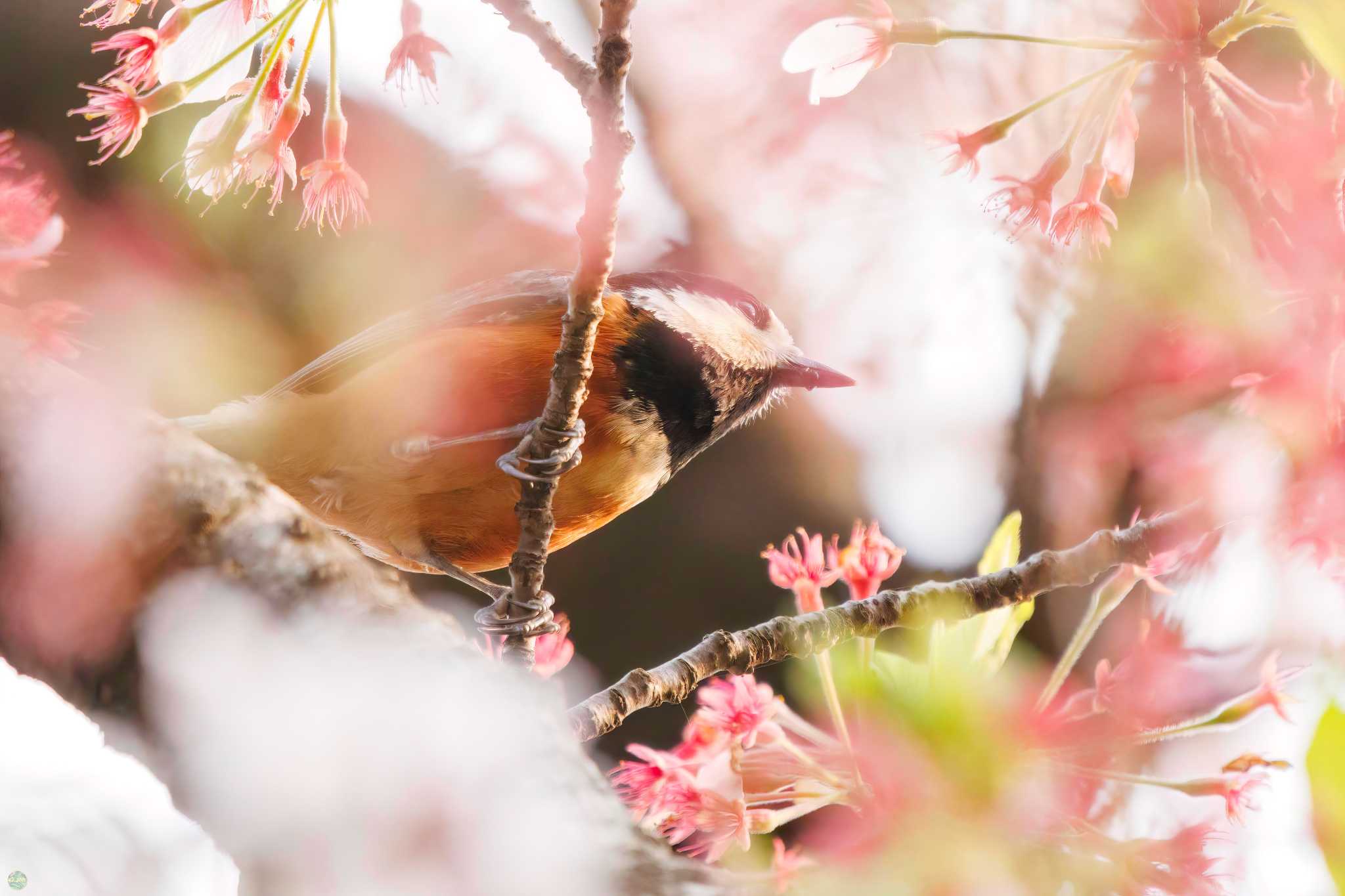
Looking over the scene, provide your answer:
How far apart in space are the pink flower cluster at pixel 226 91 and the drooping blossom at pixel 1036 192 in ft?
1.08

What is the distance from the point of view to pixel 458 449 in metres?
0.54

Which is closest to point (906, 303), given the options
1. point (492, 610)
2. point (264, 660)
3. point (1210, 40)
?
point (1210, 40)

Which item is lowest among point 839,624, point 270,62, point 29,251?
point 839,624

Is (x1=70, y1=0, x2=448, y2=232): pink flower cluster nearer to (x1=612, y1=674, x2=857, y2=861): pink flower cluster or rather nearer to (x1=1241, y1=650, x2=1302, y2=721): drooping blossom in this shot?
(x1=612, y1=674, x2=857, y2=861): pink flower cluster

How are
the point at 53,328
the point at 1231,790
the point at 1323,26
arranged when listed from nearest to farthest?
the point at 1323,26
the point at 53,328
the point at 1231,790

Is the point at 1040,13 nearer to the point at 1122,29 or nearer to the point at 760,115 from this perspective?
the point at 1122,29

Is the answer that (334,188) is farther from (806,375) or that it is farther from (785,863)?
(785,863)

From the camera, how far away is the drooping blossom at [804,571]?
0.56 meters

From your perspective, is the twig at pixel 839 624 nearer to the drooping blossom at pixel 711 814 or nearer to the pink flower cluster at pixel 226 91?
the drooping blossom at pixel 711 814

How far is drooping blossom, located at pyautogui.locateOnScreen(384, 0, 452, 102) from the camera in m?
0.48

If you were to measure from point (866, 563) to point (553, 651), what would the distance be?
0.60ft

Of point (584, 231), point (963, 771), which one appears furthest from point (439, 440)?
point (963, 771)

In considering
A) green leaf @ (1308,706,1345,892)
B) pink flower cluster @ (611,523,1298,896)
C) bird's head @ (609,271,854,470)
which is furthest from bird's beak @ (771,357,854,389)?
green leaf @ (1308,706,1345,892)

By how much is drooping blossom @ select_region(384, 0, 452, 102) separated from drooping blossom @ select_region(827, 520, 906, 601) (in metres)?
0.34
